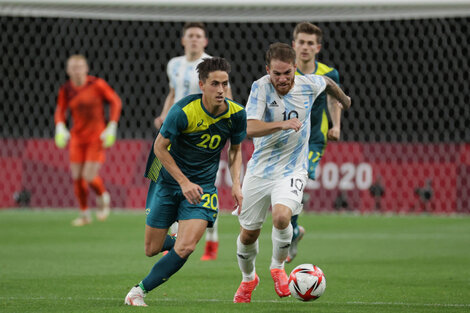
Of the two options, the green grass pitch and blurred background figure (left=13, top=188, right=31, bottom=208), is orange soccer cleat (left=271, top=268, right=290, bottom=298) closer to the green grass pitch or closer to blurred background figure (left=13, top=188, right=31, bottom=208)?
the green grass pitch

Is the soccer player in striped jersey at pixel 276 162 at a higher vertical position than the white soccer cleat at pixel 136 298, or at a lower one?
higher

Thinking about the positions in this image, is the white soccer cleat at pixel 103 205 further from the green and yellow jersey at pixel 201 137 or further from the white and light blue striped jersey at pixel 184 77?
the green and yellow jersey at pixel 201 137

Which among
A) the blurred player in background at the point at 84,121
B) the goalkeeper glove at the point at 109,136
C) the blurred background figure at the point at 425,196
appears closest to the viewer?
the goalkeeper glove at the point at 109,136

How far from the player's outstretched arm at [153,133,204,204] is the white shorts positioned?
88cm

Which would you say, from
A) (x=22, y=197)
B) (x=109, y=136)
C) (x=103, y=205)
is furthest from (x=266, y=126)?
(x=22, y=197)

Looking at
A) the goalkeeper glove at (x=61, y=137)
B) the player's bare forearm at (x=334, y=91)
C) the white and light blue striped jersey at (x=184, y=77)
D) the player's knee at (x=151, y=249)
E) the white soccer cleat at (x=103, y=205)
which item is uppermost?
the white and light blue striped jersey at (x=184, y=77)

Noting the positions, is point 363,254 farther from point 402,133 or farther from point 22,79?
point 22,79

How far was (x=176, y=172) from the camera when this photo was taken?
5656 mm

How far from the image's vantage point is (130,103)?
76.2 ft

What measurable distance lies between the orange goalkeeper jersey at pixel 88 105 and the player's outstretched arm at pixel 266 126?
7.51 meters

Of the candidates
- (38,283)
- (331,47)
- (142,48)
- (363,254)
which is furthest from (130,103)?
(38,283)

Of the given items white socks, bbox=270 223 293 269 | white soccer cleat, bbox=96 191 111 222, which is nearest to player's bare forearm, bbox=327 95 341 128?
white socks, bbox=270 223 293 269

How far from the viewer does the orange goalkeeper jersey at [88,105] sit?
44.6 feet

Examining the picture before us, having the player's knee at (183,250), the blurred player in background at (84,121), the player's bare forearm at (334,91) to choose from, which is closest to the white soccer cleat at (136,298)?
the player's knee at (183,250)
